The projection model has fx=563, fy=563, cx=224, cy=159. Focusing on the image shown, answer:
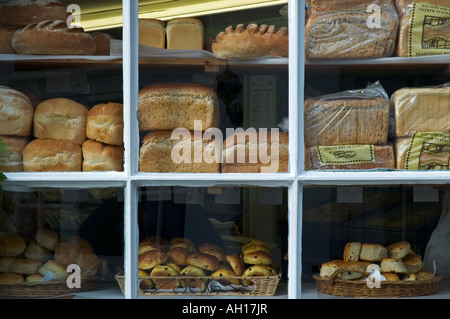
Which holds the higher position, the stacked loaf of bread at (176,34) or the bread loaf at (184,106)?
the stacked loaf of bread at (176,34)

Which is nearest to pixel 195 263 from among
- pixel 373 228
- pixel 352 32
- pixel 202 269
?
pixel 202 269

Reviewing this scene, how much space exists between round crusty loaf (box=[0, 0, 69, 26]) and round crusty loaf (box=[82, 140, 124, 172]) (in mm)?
593

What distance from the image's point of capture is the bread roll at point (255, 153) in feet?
7.43

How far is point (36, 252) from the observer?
238 centimetres

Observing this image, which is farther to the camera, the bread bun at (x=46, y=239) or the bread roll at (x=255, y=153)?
the bread bun at (x=46, y=239)

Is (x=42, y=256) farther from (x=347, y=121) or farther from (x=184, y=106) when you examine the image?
(x=347, y=121)

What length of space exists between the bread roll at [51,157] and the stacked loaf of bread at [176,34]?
0.56 metres

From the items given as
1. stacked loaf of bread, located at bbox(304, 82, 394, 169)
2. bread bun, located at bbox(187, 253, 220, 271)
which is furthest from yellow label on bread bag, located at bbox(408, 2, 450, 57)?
bread bun, located at bbox(187, 253, 220, 271)

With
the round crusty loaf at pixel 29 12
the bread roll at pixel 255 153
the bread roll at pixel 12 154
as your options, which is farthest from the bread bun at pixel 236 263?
the round crusty loaf at pixel 29 12

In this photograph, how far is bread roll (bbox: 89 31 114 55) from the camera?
238 cm

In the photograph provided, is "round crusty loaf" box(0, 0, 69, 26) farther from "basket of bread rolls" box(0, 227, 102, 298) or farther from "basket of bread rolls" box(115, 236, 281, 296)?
"basket of bread rolls" box(115, 236, 281, 296)

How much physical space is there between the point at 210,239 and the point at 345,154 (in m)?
0.68

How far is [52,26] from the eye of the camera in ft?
7.88

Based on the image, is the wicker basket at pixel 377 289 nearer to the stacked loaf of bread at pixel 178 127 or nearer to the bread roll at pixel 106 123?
the stacked loaf of bread at pixel 178 127
